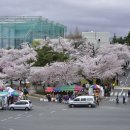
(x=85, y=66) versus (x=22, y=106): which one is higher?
(x=85, y=66)

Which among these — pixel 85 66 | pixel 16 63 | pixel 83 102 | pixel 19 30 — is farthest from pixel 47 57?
pixel 19 30

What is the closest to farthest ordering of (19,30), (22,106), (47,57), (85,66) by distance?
(22,106) → (85,66) → (47,57) → (19,30)

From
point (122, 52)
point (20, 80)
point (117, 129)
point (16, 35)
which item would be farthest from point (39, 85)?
point (16, 35)

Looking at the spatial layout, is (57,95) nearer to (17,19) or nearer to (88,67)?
(88,67)

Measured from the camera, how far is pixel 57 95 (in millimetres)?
55312

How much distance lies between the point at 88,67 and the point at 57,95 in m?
14.1

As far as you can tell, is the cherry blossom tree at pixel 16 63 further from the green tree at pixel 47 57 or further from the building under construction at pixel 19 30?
the building under construction at pixel 19 30

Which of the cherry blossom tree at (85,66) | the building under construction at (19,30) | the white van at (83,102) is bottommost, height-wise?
the white van at (83,102)

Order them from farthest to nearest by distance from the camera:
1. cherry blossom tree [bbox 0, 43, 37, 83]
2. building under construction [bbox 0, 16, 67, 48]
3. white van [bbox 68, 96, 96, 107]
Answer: building under construction [bbox 0, 16, 67, 48] < cherry blossom tree [bbox 0, 43, 37, 83] < white van [bbox 68, 96, 96, 107]

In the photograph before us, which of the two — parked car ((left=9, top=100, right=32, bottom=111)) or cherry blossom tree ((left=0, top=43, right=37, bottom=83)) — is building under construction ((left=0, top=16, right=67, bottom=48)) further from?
parked car ((left=9, top=100, right=32, bottom=111))

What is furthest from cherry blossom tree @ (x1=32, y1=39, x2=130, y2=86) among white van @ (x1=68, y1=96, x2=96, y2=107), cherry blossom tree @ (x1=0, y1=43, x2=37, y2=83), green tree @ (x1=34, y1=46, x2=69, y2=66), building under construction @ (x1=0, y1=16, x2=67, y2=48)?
building under construction @ (x1=0, y1=16, x2=67, y2=48)

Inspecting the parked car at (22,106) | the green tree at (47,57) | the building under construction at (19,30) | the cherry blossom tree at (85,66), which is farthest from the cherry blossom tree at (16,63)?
the building under construction at (19,30)

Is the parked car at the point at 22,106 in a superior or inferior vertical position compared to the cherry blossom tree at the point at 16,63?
inferior

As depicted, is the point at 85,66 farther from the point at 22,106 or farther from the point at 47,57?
the point at 22,106
